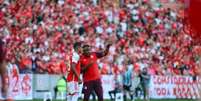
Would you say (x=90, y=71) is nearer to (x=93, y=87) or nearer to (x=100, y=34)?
(x=93, y=87)

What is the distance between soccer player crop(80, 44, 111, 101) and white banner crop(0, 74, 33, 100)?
7868mm

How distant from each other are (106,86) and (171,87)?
3.08 m

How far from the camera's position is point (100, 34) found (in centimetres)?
3158

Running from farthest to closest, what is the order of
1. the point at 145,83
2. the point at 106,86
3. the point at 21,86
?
the point at 106,86 < the point at 145,83 < the point at 21,86

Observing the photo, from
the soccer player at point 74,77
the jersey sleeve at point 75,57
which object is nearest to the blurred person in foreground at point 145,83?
the soccer player at point 74,77

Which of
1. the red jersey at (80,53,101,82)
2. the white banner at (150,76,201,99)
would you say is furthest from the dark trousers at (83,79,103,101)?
the white banner at (150,76,201,99)

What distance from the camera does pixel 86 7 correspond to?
109ft

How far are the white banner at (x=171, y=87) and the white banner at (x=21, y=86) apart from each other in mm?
5283

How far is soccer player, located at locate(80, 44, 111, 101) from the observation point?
17.0m

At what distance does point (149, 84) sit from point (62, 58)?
11.6ft

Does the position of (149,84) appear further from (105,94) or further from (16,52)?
(16,52)

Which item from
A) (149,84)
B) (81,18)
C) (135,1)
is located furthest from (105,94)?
(135,1)

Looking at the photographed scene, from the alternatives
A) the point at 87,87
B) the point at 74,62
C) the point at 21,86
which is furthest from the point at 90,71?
the point at 21,86

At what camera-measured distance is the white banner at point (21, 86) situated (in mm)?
25094
